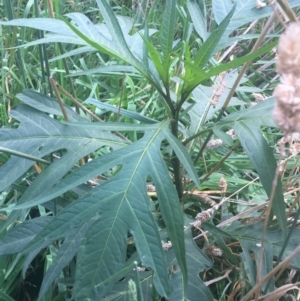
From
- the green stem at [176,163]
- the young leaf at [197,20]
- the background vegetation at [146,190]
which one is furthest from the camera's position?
the young leaf at [197,20]

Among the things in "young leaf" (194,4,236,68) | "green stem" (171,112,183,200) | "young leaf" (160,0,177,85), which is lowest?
"green stem" (171,112,183,200)

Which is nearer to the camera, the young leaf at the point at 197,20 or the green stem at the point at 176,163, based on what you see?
the green stem at the point at 176,163

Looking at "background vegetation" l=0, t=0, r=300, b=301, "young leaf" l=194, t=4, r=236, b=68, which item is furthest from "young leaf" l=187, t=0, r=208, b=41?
"young leaf" l=194, t=4, r=236, b=68

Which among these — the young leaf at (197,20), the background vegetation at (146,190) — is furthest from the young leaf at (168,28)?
the young leaf at (197,20)

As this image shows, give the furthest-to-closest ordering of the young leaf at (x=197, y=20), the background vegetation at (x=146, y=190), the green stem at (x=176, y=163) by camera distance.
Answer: the young leaf at (x=197, y=20) → the green stem at (x=176, y=163) → the background vegetation at (x=146, y=190)

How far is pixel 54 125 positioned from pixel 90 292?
311 mm

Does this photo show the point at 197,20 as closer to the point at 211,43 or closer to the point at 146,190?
the point at 211,43

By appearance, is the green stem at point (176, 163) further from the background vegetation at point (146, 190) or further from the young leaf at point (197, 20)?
the young leaf at point (197, 20)

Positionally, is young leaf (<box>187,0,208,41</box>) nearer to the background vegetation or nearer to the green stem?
the background vegetation

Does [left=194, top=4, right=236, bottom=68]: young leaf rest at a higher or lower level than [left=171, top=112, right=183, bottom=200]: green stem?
higher

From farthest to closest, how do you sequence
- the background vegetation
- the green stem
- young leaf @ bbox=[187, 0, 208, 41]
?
young leaf @ bbox=[187, 0, 208, 41]
the green stem
the background vegetation

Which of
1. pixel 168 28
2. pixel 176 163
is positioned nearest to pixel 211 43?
pixel 168 28

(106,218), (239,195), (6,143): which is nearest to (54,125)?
(6,143)

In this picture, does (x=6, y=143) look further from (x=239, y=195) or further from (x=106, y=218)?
(x=239, y=195)
